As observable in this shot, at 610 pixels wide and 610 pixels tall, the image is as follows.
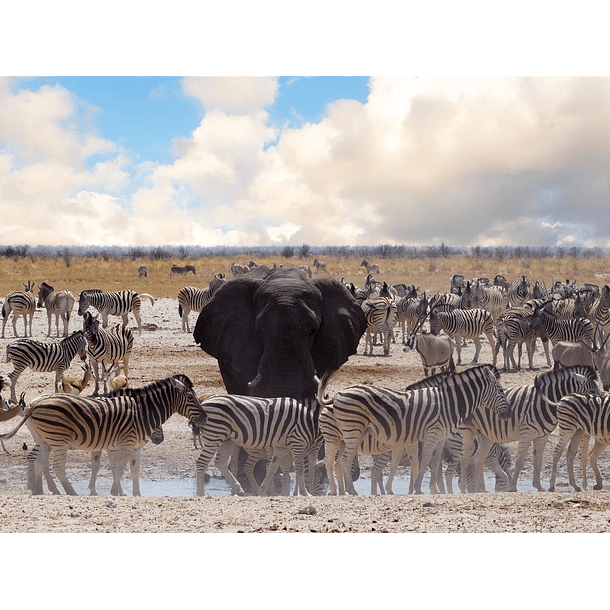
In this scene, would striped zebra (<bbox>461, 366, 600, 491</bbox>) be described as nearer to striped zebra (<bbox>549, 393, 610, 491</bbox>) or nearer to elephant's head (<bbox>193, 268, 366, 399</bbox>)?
striped zebra (<bbox>549, 393, 610, 491</bbox>)

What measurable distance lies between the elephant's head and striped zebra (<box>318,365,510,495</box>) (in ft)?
3.22

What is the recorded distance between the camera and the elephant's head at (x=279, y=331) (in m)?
10.2

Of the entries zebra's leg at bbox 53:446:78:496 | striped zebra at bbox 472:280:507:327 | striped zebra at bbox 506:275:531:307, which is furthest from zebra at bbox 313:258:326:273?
zebra's leg at bbox 53:446:78:496

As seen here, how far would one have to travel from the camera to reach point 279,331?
34.0ft

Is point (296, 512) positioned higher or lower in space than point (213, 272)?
lower

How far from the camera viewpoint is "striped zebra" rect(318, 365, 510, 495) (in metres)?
9.02

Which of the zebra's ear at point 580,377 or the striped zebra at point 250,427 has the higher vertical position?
the zebra's ear at point 580,377

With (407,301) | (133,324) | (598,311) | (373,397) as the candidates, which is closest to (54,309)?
(133,324)

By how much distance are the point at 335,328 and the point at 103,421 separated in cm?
387

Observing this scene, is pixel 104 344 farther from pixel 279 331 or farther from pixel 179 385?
pixel 179 385

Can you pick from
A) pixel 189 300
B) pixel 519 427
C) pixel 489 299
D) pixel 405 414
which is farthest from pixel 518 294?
pixel 405 414

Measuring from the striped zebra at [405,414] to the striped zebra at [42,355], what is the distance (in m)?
7.15

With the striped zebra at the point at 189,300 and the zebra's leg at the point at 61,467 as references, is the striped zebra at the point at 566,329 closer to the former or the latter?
the striped zebra at the point at 189,300

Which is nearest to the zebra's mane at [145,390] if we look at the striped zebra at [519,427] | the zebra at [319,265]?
the striped zebra at [519,427]
